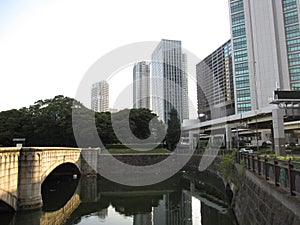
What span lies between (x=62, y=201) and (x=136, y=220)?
27.4 ft

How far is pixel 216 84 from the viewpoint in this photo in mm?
120812

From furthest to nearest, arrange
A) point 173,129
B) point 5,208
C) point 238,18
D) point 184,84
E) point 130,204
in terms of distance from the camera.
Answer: point 238,18 → point 184,84 → point 173,129 → point 130,204 → point 5,208

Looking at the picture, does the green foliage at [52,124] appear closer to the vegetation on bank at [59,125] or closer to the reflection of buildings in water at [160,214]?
the vegetation on bank at [59,125]

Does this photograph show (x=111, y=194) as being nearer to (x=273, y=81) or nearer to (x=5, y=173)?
(x=5, y=173)

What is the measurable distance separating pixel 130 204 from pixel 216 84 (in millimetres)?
105470

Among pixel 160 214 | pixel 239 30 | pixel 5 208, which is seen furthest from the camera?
pixel 239 30

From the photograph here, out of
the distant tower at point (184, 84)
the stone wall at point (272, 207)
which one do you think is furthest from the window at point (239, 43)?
the stone wall at point (272, 207)

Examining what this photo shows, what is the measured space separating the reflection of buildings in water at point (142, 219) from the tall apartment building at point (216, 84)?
87.8m

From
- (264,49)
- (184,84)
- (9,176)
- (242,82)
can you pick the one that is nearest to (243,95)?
(242,82)

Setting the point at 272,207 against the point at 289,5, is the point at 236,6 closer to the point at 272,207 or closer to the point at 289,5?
the point at 289,5

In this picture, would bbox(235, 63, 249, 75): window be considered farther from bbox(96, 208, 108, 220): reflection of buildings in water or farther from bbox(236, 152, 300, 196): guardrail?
A: bbox(236, 152, 300, 196): guardrail

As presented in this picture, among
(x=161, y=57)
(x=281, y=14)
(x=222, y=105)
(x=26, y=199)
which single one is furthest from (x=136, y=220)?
(x=222, y=105)

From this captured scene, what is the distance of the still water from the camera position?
668 inches

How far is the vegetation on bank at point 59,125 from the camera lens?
140 feet
